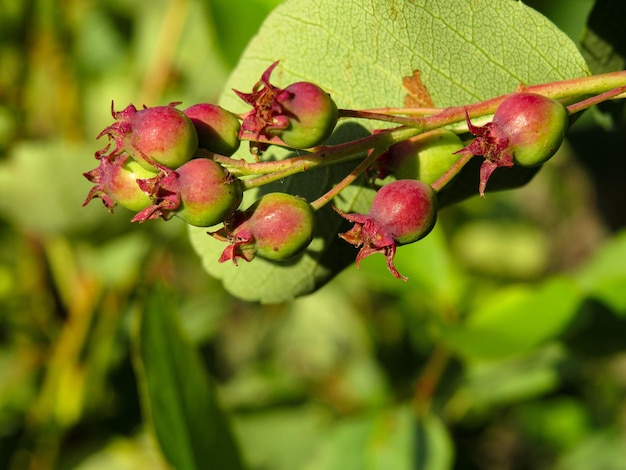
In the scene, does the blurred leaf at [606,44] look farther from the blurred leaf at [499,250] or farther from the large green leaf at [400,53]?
the blurred leaf at [499,250]

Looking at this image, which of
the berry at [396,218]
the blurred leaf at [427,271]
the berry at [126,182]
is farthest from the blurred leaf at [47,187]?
the berry at [396,218]

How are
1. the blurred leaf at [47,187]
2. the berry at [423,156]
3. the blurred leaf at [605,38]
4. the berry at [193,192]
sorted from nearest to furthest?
the berry at [193,192] → the berry at [423,156] → the blurred leaf at [605,38] → the blurred leaf at [47,187]

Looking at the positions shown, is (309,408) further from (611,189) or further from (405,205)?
(405,205)

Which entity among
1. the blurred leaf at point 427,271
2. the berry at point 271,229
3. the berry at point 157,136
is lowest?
the blurred leaf at point 427,271

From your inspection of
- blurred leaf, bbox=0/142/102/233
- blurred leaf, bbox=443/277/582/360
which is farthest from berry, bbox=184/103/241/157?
blurred leaf, bbox=0/142/102/233

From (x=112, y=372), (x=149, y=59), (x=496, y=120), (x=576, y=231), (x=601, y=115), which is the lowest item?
(x=576, y=231)

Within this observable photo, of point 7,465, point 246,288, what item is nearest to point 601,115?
point 246,288
